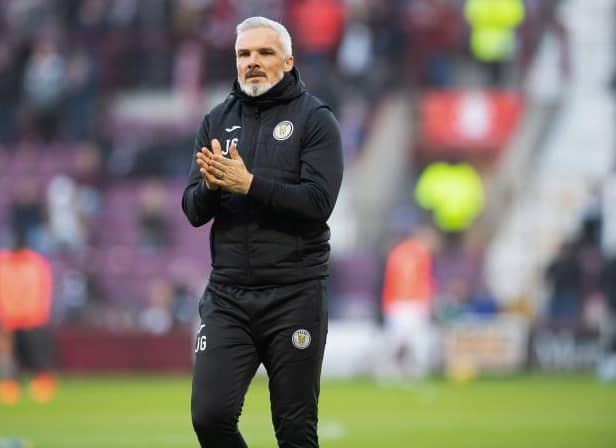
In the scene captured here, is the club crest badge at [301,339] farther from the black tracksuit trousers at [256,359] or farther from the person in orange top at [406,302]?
the person in orange top at [406,302]

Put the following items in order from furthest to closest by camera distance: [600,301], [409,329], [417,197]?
1. [417,197]
2. [600,301]
3. [409,329]

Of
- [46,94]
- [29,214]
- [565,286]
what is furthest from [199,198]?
[46,94]

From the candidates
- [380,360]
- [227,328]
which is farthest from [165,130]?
[227,328]

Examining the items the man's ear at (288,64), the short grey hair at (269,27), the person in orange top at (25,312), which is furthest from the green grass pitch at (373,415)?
the short grey hair at (269,27)

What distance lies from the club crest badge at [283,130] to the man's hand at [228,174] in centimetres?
34

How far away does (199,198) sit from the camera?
675 centimetres

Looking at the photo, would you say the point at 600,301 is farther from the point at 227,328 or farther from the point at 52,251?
the point at 227,328

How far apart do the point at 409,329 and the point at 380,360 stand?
3.18 ft

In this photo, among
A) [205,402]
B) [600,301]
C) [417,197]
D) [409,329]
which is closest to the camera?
[205,402]

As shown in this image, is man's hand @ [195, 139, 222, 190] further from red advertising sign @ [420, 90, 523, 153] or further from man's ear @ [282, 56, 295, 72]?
red advertising sign @ [420, 90, 523, 153]

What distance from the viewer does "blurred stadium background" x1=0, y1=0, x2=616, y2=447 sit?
71.4 ft

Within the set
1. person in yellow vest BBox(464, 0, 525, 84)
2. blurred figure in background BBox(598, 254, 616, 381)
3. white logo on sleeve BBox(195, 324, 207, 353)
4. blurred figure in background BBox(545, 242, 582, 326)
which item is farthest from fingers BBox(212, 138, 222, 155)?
person in yellow vest BBox(464, 0, 525, 84)

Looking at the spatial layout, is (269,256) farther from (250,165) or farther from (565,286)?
(565,286)

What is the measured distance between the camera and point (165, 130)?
25.6 m
